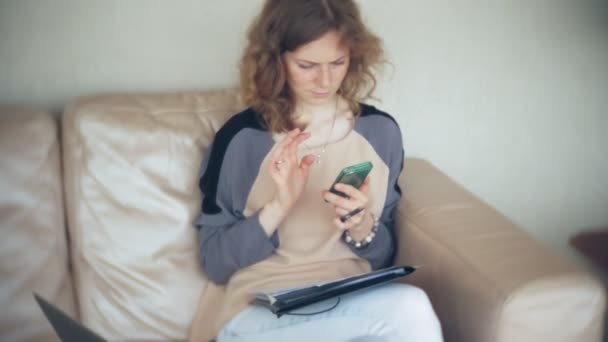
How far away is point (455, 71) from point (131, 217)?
101cm

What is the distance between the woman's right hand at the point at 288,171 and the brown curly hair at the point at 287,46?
0.13 meters

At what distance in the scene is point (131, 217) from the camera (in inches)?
51.0

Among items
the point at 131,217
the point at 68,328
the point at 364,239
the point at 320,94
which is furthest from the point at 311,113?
the point at 68,328

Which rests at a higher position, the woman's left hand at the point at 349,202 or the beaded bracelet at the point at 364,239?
the woman's left hand at the point at 349,202

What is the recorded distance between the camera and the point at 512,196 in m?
1.93

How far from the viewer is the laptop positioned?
2.46ft

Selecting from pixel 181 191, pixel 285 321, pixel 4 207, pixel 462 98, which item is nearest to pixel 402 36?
pixel 462 98

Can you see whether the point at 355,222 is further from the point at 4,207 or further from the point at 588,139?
the point at 588,139

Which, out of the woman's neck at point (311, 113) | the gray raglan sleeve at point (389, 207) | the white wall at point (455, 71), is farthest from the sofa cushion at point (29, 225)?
the gray raglan sleeve at point (389, 207)

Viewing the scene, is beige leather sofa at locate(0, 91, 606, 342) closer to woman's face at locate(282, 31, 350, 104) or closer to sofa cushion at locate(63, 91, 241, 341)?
sofa cushion at locate(63, 91, 241, 341)

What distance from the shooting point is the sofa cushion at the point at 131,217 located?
1282 mm

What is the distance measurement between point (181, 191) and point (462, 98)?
0.91 m

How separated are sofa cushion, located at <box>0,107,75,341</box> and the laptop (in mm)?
399

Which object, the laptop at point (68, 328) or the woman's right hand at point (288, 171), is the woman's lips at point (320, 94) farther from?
the laptop at point (68, 328)
